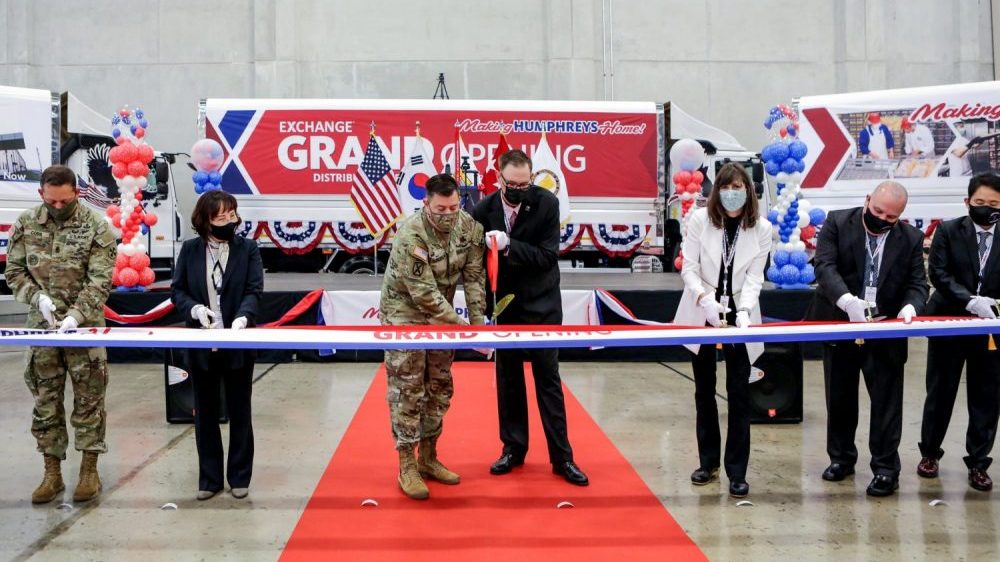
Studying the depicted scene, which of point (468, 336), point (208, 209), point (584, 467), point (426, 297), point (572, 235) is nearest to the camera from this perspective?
point (468, 336)

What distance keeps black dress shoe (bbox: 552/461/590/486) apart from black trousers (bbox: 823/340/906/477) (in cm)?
158

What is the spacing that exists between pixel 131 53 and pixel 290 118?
286 inches

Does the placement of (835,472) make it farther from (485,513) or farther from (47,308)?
(47,308)

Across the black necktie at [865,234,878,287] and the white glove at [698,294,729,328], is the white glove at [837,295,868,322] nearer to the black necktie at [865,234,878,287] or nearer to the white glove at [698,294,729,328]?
the black necktie at [865,234,878,287]

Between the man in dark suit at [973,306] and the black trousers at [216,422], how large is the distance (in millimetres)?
4113

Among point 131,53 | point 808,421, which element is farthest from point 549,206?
point 131,53

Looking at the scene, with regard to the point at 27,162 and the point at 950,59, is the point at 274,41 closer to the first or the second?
the point at 27,162

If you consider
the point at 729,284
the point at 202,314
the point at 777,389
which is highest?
the point at 729,284

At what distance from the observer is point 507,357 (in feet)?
17.3

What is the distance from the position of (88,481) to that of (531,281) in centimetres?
279

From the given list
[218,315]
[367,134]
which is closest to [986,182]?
[218,315]

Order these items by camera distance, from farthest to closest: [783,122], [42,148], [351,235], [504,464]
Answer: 1. [351,235]
2. [42,148]
3. [783,122]
4. [504,464]

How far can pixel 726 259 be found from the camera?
5027mm

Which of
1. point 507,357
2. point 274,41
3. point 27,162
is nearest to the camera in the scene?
point 507,357
